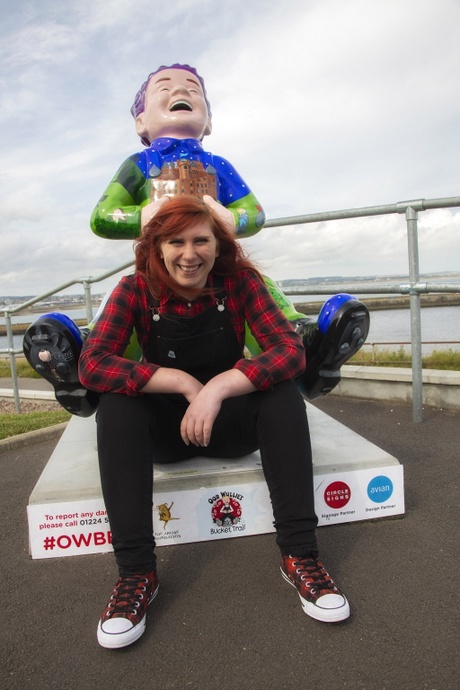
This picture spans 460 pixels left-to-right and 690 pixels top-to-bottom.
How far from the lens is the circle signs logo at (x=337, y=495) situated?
164 cm

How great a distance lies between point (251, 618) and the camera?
1.21 m

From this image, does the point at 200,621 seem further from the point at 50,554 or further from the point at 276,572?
the point at 50,554

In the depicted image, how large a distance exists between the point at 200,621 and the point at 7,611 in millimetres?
486

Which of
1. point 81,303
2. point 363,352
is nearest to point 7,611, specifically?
point 81,303

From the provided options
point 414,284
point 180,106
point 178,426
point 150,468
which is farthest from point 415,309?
point 150,468

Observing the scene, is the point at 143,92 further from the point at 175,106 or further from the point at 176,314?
the point at 176,314

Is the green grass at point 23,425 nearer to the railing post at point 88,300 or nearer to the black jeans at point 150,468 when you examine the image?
the railing post at point 88,300

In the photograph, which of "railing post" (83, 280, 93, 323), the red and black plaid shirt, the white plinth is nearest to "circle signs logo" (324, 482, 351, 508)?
the white plinth

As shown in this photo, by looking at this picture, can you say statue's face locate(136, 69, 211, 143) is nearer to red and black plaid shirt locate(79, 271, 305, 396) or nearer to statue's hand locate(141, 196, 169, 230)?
statue's hand locate(141, 196, 169, 230)

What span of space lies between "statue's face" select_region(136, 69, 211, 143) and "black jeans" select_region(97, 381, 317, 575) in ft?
4.12

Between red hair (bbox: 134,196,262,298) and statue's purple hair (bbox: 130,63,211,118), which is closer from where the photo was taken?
red hair (bbox: 134,196,262,298)

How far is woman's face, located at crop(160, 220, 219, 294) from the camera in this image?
1.45 meters

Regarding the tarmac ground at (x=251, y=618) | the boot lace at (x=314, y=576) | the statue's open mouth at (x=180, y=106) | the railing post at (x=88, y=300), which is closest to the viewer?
the tarmac ground at (x=251, y=618)

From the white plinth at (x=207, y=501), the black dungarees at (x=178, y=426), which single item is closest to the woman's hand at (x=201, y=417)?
the black dungarees at (x=178, y=426)
